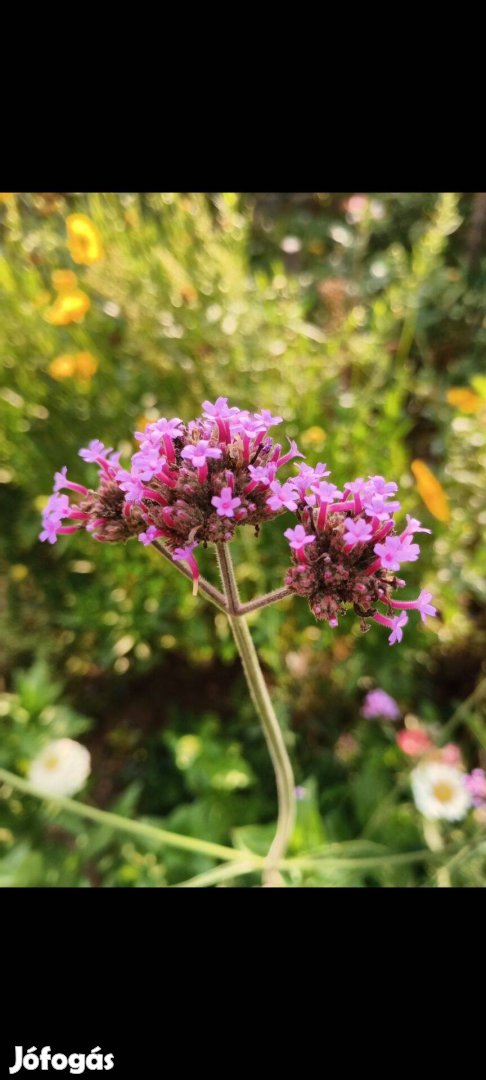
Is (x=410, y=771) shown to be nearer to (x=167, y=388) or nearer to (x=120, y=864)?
(x=120, y=864)

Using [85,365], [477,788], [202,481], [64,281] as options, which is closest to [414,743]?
[477,788]

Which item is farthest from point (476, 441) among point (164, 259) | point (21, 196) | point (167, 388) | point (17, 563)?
point (21, 196)

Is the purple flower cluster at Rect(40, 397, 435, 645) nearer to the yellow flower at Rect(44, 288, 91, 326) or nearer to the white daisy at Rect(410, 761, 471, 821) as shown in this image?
the white daisy at Rect(410, 761, 471, 821)

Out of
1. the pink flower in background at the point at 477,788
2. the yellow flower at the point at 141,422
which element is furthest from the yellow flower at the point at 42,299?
the pink flower in background at the point at 477,788

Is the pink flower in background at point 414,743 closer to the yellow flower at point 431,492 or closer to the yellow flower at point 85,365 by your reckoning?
the yellow flower at point 431,492

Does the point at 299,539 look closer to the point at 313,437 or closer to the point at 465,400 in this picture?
the point at 313,437

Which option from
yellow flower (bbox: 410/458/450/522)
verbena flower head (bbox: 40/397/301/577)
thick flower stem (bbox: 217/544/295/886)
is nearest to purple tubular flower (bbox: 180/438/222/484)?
verbena flower head (bbox: 40/397/301/577)
